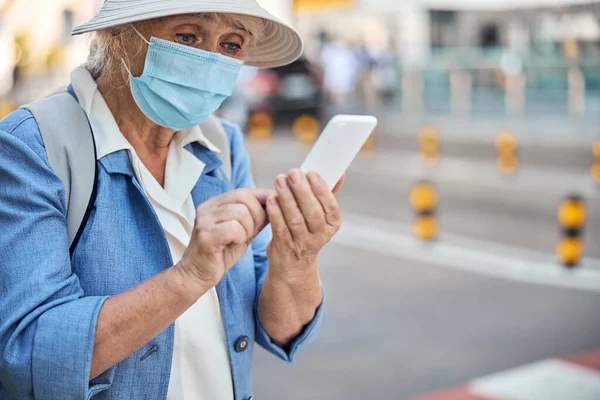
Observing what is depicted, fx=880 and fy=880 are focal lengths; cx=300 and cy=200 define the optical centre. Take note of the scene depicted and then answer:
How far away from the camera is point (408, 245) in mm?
9109

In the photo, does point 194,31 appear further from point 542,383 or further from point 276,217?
point 542,383

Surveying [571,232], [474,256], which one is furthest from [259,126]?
[571,232]

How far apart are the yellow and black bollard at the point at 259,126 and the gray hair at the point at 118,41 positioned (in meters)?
17.5

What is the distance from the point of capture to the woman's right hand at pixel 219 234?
1591mm

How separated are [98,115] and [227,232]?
0.51 m

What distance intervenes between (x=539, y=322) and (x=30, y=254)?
5380mm

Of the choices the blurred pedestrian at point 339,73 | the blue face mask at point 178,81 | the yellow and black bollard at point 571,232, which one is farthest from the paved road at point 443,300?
the blurred pedestrian at point 339,73

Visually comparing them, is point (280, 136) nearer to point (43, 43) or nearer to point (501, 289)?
point (501, 289)

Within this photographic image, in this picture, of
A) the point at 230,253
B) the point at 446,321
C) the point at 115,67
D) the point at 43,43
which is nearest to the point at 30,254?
the point at 230,253

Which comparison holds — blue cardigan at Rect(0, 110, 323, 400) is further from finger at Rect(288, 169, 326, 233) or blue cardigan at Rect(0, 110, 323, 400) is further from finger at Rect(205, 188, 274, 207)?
finger at Rect(288, 169, 326, 233)

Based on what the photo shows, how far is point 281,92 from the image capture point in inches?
840

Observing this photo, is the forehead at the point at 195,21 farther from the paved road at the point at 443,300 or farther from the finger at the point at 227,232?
the paved road at the point at 443,300

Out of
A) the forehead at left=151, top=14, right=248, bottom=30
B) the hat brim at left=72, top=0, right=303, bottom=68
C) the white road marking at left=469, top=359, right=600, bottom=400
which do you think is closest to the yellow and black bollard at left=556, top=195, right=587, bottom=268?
the white road marking at left=469, top=359, right=600, bottom=400

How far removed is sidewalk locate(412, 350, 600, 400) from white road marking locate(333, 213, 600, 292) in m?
1.96
